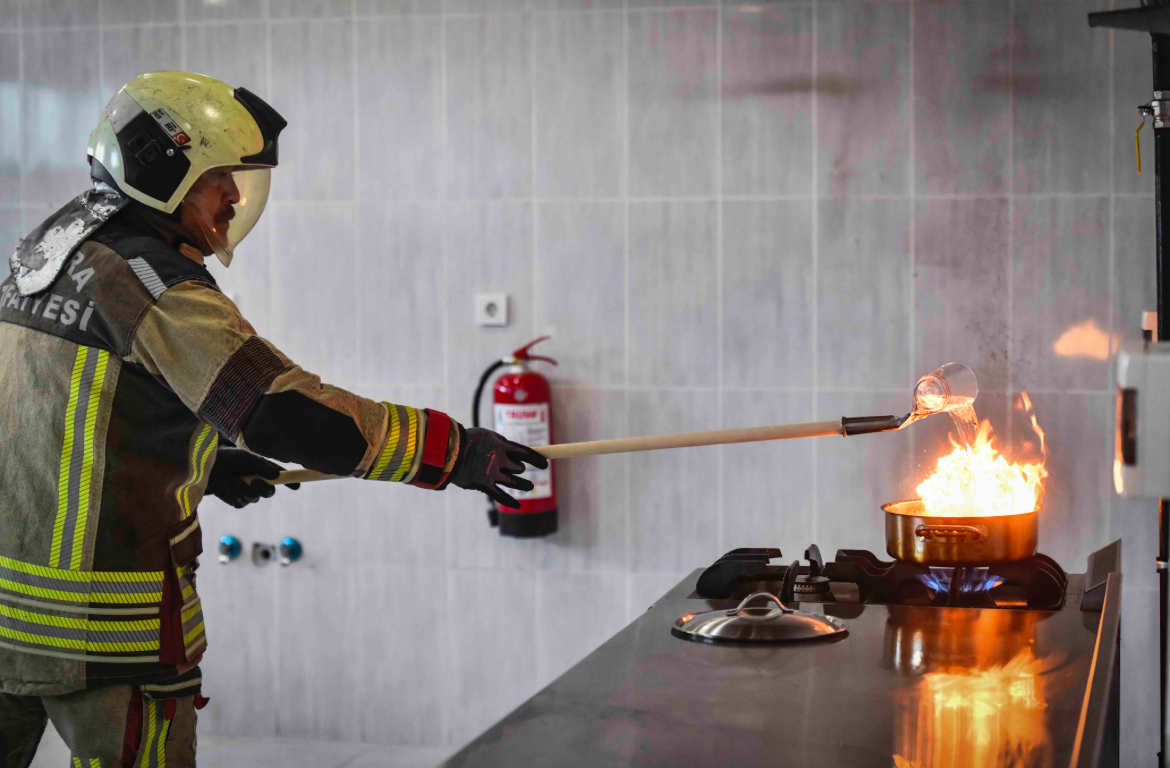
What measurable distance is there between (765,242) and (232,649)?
2.12 meters

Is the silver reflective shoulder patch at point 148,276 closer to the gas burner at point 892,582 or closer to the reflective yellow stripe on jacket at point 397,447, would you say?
the reflective yellow stripe on jacket at point 397,447

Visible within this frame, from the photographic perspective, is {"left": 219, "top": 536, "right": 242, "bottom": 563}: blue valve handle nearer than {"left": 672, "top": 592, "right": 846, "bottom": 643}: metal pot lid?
No

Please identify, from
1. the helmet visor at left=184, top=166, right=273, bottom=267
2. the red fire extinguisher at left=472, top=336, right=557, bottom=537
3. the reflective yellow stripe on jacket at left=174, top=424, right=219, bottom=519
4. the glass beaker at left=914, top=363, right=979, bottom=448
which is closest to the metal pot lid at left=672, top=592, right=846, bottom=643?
the glass beaker at left=914, top=363, right=979, bottom=448

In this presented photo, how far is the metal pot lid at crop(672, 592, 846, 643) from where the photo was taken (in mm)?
1566

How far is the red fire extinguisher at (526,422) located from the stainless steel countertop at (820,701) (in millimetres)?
1398

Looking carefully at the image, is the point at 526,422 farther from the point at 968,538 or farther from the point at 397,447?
the point at 968,538

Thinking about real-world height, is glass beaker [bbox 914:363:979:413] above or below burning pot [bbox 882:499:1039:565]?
above

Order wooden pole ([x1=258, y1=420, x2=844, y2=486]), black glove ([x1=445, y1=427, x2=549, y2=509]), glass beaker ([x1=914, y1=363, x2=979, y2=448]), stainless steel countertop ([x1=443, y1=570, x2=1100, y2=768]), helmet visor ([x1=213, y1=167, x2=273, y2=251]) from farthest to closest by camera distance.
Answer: glass beaker ([x1=914, y1=363, x2=979, y2=448]), wooden pole ([x1=258, y1=420, x2=844, y2=486]), helmet visor ([x1=213, y1=167, x2=273, y2=251]), black glove ([x1=445, y1=427, x2=549, y2=509]), stainless steel countertop ([x1=443, y1=570, x2=1100, y2=768])

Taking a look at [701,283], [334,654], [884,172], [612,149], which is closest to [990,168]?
[884,172]

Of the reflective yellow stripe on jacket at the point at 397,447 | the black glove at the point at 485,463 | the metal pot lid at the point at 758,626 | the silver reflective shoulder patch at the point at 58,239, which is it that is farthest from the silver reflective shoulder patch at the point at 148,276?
the metal pot lid at the point at 758,626

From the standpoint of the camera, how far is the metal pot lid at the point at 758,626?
1.57m

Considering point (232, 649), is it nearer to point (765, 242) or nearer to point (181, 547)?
point (181, 547)

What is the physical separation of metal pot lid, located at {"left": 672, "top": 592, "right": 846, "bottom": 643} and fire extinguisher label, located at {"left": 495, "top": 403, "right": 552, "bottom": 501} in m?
1.41

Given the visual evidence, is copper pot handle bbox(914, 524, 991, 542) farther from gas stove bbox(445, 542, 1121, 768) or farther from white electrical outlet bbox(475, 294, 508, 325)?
white electrical outlet bbox(475, 294, 508, 325)
